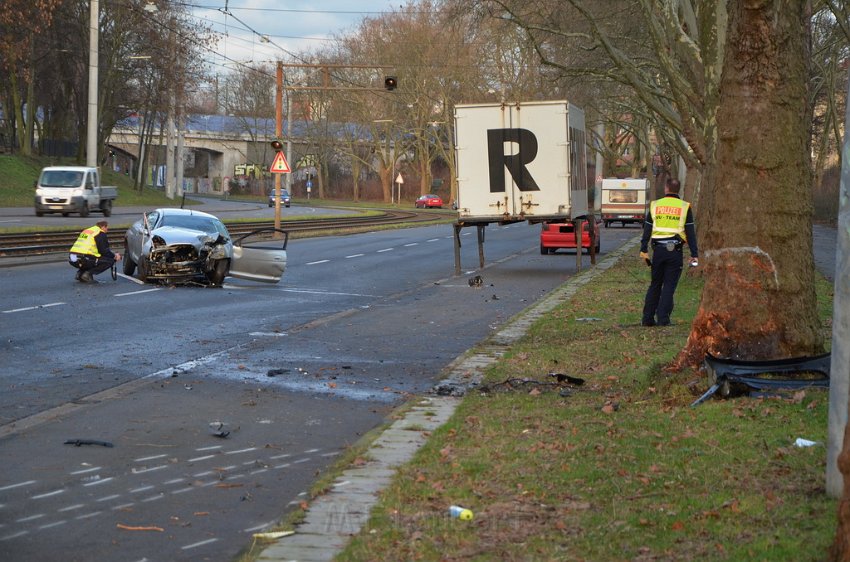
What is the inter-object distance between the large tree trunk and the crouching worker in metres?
15.4

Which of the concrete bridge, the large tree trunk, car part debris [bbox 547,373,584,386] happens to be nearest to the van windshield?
car part debris [bbox 547,373,584,386]

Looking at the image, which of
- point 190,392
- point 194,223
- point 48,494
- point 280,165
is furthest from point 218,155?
point 48,494

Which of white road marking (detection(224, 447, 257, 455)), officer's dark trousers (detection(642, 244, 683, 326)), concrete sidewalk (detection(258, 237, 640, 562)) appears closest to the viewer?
concrete sidewalk (detection(258, 237, 640, 562))

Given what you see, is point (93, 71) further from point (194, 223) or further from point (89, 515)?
point (89, 515)

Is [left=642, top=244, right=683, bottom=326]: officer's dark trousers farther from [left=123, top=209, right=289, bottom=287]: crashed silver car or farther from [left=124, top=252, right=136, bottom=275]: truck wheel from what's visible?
[left=124, top=252, right=136, bottom=275]: truck wheel

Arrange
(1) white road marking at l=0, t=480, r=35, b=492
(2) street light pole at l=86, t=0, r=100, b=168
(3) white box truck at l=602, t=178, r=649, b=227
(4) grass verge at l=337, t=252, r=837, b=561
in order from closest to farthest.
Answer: (4) grass verge at l=337, t=252, r=837, b=561 → (1) white road marking at l=0, t=480, r=35, b=492 → (2) street light pole at l=86, t=0, r=100, b=168 → (3) white box truck at l=602, t=178, r=649, b=227

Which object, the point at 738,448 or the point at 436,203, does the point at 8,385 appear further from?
the point at 436,203

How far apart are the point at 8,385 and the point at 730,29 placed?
7.02 m

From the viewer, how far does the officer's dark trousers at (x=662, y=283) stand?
15470 mm

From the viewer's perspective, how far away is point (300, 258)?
1297 inches

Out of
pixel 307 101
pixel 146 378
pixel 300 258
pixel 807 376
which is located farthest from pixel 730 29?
pixel 307 101

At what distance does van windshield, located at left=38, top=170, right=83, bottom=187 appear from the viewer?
48.7 m

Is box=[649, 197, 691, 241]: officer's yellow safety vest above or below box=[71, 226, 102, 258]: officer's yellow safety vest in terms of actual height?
above

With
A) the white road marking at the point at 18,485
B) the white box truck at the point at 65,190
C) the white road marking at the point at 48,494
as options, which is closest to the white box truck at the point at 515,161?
the white road marking at the point at 18,485
